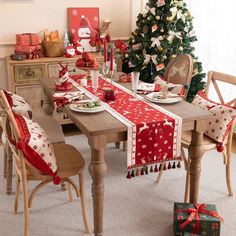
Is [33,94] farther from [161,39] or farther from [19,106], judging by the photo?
[161,39]

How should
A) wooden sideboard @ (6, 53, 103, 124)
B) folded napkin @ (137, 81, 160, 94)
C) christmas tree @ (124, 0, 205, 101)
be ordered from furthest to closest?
christmas tree @ (124, 0, 205, 101) → wooden sideboard @ (6, 53, 103, 124) → folded napkin @ (137, 81, 160, 94)

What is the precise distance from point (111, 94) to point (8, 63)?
5.81ft

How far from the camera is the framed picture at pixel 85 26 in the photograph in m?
4.51

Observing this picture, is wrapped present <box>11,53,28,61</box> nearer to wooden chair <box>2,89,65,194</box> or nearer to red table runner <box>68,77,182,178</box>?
wooden chair <box>2,89,65,194</box>

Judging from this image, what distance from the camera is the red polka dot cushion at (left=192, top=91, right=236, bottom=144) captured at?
8.61 feet

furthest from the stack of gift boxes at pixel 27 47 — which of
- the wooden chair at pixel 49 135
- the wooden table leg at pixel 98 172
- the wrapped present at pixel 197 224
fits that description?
the wrapped present at pixel 197 224

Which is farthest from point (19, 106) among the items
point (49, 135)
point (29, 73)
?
point (29, 73)

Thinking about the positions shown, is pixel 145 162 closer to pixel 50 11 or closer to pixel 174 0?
pixel 174 0

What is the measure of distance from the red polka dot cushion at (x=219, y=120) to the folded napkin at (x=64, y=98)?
3.06ft

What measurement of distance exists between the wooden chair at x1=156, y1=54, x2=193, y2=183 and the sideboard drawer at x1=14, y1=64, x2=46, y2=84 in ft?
4.79

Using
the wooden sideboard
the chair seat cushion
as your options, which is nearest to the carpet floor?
the chair seat cushion

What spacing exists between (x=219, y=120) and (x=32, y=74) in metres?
2.24

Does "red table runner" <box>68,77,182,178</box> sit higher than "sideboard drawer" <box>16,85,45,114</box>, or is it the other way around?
"red table runner" <box>68,77,182,178</box>

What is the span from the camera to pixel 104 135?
2182mm
